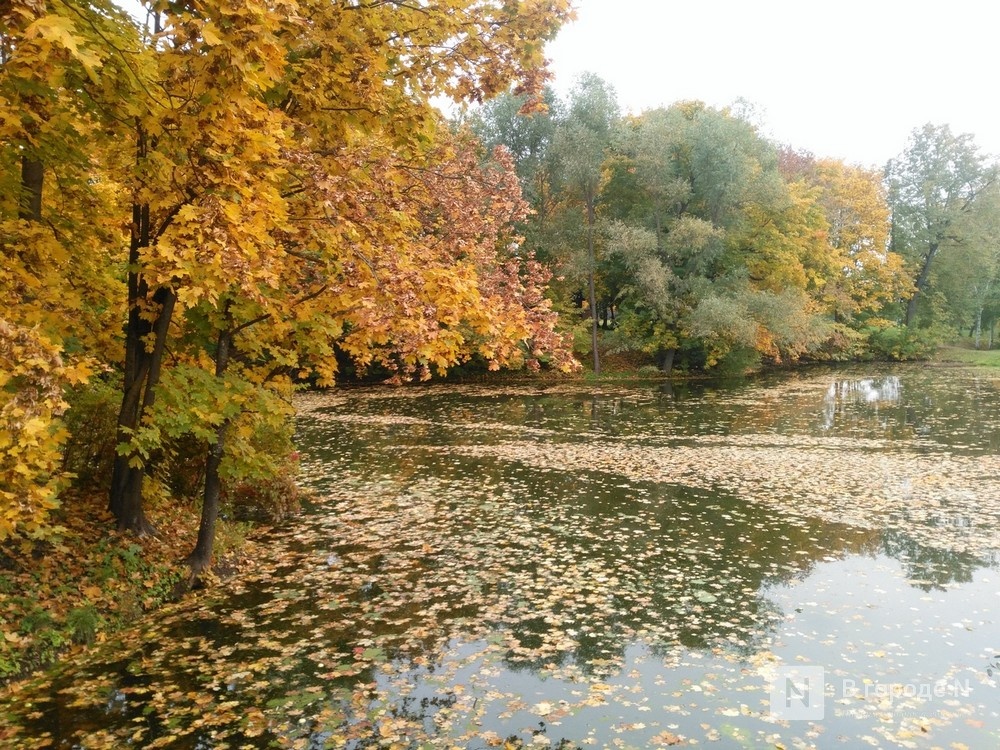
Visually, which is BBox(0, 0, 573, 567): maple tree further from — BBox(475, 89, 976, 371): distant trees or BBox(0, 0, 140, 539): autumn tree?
BBox(475, 89, 976, 371): distant trees

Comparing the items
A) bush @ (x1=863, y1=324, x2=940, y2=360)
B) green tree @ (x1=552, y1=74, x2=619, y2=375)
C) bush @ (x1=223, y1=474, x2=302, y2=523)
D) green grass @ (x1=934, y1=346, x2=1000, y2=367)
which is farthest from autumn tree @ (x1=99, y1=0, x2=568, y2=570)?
bush @ (x1=863, y1=324, x2=940, y2=360)

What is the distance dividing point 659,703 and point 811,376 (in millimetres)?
36841

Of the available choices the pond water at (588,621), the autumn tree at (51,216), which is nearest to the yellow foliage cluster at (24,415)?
the autumn tree at (51,216)

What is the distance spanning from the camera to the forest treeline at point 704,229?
34.7 meters

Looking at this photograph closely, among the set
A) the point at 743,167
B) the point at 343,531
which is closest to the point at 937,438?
the point at 343,531

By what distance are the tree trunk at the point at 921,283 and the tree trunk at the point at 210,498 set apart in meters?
52.6

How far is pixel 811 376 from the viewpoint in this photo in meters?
38.8

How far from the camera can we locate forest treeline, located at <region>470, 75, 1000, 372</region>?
1364 inches

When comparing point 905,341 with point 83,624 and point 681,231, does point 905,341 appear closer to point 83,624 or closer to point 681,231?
point 681,231

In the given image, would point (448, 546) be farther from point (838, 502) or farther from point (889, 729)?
point (838, 502)

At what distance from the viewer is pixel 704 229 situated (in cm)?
3356

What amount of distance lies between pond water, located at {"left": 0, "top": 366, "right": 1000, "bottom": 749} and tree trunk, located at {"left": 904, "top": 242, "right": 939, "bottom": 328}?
1565 inches

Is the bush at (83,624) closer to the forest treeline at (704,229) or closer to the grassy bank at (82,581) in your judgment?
the grassy bank at (82,581)

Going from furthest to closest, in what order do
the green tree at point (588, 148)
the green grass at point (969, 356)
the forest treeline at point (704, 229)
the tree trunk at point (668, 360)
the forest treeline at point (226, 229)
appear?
the green grass at point (969, 356)
the tree trunk at point (668, 360)
the green tree at point (588, 148)
the forest treeline at point (704, 229)
the forest treeline at point (226, 229)
